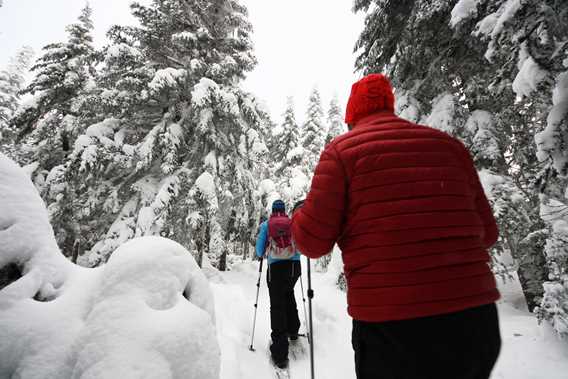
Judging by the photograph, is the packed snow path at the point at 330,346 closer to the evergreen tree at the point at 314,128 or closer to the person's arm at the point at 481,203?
the person's arm at the point at 481,203

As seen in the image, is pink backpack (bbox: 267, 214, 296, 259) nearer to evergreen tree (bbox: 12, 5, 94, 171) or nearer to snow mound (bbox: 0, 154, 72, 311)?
snow mound (bbox: 0, 154, 72, 311)

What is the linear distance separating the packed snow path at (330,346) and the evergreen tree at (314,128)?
47.2ft

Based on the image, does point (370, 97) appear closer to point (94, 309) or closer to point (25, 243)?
point (94, 309)

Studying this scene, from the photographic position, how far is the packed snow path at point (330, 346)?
413 centimetres

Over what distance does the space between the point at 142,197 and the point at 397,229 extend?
947 cm

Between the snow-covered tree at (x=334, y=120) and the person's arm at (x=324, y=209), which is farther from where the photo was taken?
the snow-covered tree at (x=334, y=120)

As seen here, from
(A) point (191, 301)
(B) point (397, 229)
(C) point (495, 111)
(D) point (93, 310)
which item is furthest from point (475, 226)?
(C) point (495, 111)

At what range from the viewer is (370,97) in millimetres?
1739

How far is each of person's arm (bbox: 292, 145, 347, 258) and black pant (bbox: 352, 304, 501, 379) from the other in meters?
0.50

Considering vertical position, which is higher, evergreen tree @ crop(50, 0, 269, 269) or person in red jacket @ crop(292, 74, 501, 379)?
evergreen tree @ crop(50, 0, 269, 269)

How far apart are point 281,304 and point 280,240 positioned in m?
1.13

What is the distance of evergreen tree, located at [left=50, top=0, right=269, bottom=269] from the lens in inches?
353

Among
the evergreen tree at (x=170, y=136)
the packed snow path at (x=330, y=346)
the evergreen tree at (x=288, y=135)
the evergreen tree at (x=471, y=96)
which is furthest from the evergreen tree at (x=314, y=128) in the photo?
the packed snow path at (x=330, y=346)

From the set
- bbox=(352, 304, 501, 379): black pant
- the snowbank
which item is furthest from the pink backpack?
bbox=(352, 304, 501, 379): black pant
